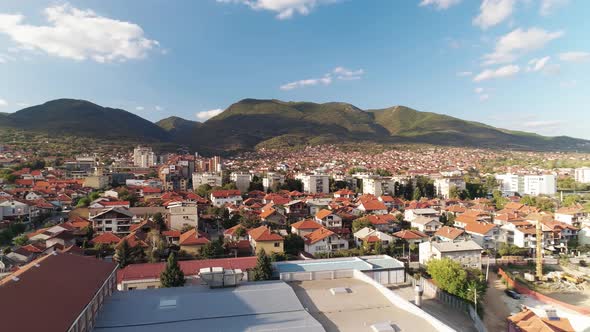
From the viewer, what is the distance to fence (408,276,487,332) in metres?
13.1

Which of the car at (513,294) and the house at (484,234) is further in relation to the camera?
the house at (484,234)

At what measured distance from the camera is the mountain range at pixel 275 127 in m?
103

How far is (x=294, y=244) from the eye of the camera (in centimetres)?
2067

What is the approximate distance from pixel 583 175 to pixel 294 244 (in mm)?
60584

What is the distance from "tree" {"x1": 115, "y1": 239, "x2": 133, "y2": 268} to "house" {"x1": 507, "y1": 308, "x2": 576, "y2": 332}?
16258 millimetres

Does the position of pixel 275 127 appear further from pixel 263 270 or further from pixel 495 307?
pixel 263 270

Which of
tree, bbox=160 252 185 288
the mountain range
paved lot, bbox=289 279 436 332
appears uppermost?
the mountain range

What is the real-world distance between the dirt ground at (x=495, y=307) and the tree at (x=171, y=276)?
464 inches

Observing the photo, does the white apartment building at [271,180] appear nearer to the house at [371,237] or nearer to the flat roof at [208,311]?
the house at [371,237]

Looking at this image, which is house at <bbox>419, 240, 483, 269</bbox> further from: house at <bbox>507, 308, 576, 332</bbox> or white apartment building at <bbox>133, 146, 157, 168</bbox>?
white apartment building at <bbox>133, 146, 157, 168</bbox>

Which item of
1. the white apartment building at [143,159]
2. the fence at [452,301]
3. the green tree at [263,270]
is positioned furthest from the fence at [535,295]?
the white apartment building at [143,159]

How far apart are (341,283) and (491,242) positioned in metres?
18.5

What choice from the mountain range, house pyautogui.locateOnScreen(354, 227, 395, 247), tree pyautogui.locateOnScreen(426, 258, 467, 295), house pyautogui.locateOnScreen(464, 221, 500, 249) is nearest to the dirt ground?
tree pyautogui.locateOnScreen(426, 258, 467, 295)

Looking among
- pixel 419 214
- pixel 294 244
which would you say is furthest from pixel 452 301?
pixel 419 214
